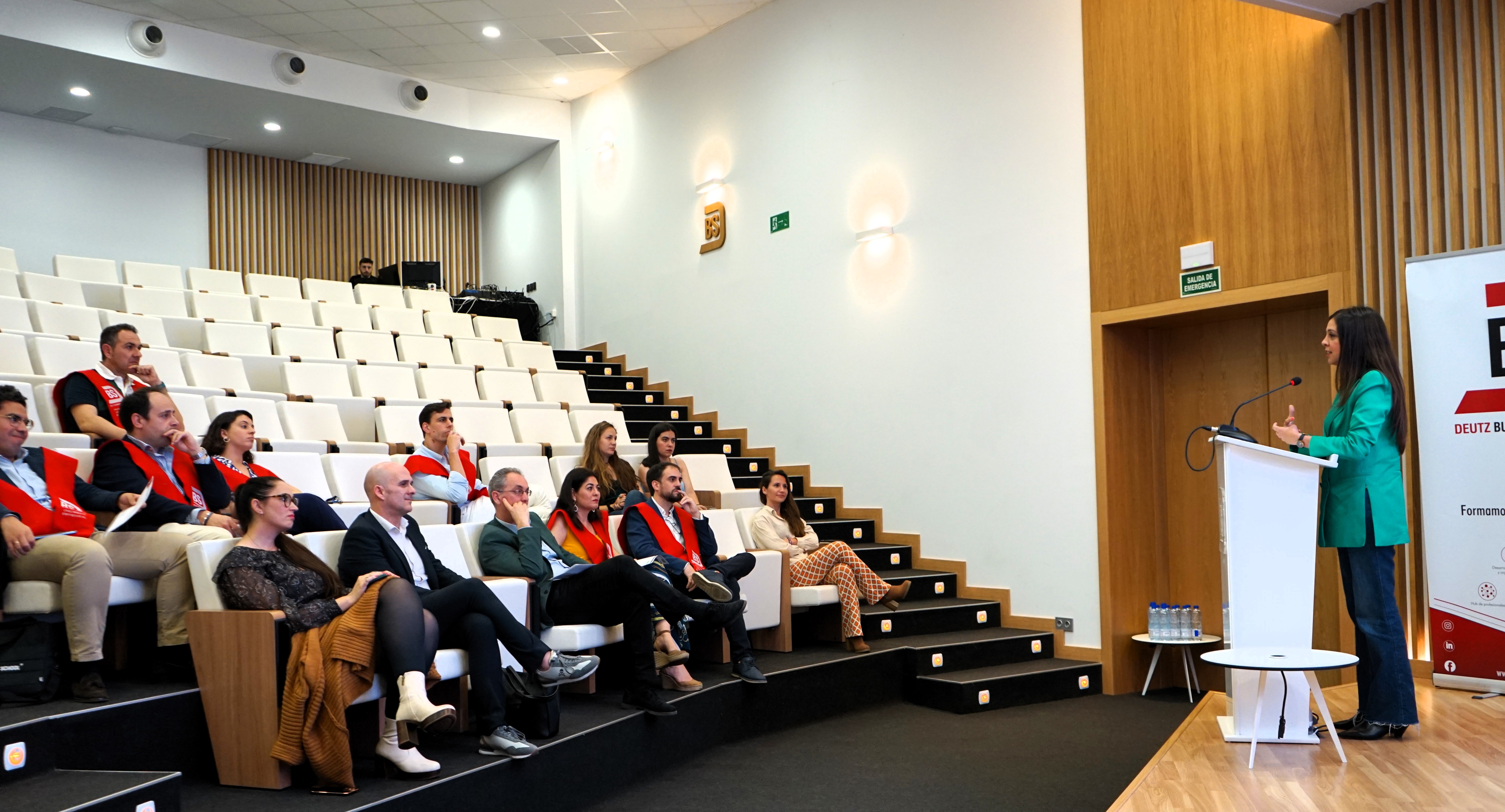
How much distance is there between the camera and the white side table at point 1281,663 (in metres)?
2.88

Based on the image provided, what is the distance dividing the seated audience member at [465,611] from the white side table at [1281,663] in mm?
1927

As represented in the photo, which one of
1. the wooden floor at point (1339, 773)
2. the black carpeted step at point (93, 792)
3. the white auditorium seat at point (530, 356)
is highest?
the white auditorium seat at point (530, 356)

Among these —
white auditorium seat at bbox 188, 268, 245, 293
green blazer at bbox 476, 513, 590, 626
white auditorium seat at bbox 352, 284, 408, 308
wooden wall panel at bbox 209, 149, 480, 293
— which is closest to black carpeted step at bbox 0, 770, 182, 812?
green blazer at bbox 476, 513, 590, 626

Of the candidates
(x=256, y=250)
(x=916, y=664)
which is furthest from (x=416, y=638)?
(x=256, y=250)

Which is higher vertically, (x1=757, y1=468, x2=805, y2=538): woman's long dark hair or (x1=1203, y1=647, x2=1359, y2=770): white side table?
(x1=757, y1=468, x2=805, y2=538): woman's long dark hair

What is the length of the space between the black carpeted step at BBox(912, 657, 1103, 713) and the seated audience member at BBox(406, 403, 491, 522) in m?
2.11

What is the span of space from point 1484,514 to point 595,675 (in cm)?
328

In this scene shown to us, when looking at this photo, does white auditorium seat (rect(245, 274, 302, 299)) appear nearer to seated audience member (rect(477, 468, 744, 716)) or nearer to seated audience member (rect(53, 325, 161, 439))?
seated audience member (rect(53, 325, 161, 439))

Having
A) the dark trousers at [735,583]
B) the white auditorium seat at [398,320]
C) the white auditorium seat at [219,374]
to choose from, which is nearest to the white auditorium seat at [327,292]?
the white auditorium seat at [398,320]

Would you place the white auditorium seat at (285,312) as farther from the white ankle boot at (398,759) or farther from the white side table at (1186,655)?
the white side table at (1186,655)

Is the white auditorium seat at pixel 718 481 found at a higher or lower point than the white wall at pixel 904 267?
lower

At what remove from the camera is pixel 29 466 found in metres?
3.22

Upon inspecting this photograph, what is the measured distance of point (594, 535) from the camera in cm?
435

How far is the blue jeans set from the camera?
A: 317 centimetres
